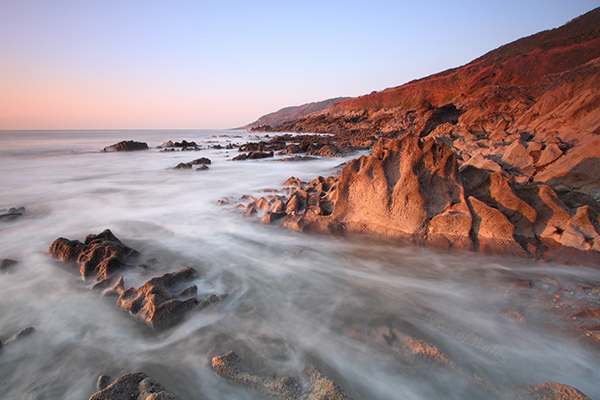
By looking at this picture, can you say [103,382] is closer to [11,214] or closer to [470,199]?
[470,199]

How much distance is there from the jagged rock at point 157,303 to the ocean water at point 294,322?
75 mm

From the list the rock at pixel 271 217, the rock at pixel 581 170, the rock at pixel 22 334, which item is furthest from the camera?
the rock at pixel 271 217

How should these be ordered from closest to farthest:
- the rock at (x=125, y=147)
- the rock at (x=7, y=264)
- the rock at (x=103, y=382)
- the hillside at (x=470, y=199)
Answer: the rock at (x=103, y=382)
the hillside at (x=470, y=199)
the rock at (x=7, y=264)
the rock at (x=125, y=147)

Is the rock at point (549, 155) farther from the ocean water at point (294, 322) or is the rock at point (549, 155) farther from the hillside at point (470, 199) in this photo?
the ocean water at point (294, 322)

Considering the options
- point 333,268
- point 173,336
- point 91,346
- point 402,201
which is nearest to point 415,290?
point 333,268

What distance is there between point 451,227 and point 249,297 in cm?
254

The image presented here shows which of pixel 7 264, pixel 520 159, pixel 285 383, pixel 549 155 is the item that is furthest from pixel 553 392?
pixel 7 264

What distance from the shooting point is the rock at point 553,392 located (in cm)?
153

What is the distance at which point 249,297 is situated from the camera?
109 inches

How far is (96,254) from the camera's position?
320 centimetres

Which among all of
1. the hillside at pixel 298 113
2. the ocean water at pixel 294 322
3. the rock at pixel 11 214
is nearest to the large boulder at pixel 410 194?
the ocean water at pixel 294 322

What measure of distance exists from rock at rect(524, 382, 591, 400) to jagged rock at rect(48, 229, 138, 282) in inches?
144

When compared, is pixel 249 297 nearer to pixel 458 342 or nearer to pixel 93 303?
pixel 93 303

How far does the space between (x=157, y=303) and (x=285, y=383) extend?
131 cm
